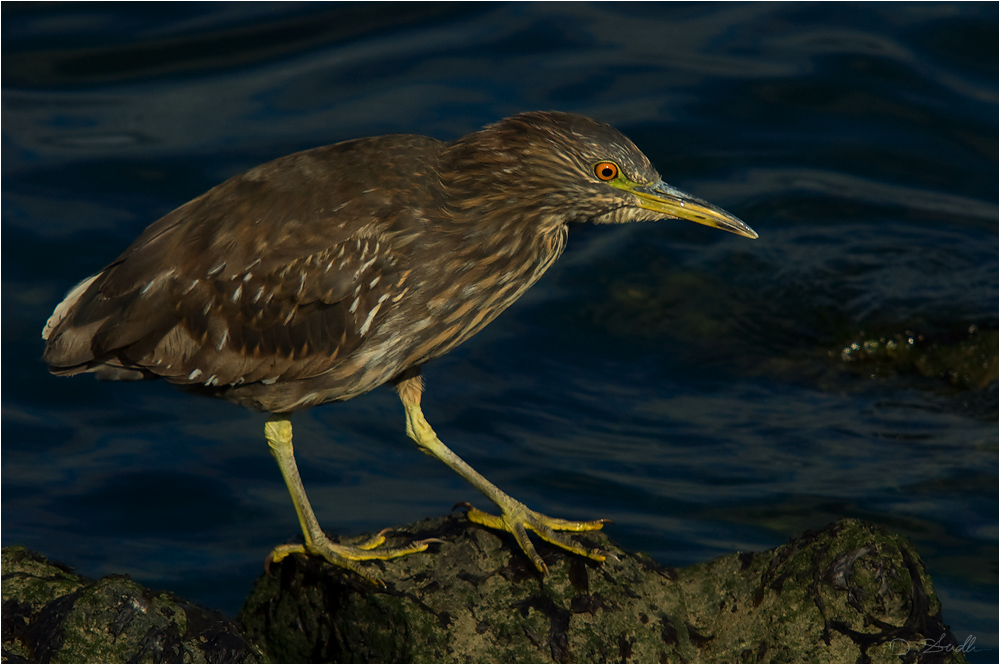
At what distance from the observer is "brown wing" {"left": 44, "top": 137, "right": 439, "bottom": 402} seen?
5.29 m

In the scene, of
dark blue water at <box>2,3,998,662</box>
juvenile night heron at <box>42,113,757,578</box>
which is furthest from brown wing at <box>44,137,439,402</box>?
dark blue water at <box>2,3,998,662</box>

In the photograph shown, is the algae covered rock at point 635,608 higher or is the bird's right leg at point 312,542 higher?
the bird's right leg at point 312,542

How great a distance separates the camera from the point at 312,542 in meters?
5.42

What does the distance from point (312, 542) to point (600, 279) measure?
5114mm

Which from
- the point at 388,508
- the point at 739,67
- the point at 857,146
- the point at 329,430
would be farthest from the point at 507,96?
the point at 388,508

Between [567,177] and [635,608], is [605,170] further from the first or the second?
[635,608]

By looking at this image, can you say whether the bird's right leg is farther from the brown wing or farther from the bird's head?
the bird's head

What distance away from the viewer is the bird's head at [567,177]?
17.6ft

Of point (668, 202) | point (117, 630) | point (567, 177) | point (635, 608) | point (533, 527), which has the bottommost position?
point (635, 608)

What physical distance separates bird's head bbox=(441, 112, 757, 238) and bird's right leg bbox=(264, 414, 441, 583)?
154 centimetres

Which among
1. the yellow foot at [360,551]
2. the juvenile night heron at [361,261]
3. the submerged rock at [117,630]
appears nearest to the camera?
the submerged rock at [117,630]

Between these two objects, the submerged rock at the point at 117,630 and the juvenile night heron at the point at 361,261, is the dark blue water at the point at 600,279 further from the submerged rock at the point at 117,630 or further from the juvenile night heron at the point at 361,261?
the submerged rock at the point at 117,630

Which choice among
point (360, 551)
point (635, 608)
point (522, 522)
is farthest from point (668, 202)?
point (360, 551)

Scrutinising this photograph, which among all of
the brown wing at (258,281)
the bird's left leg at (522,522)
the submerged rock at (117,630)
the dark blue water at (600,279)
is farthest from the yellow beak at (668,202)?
the dark blue water at (600,279)
